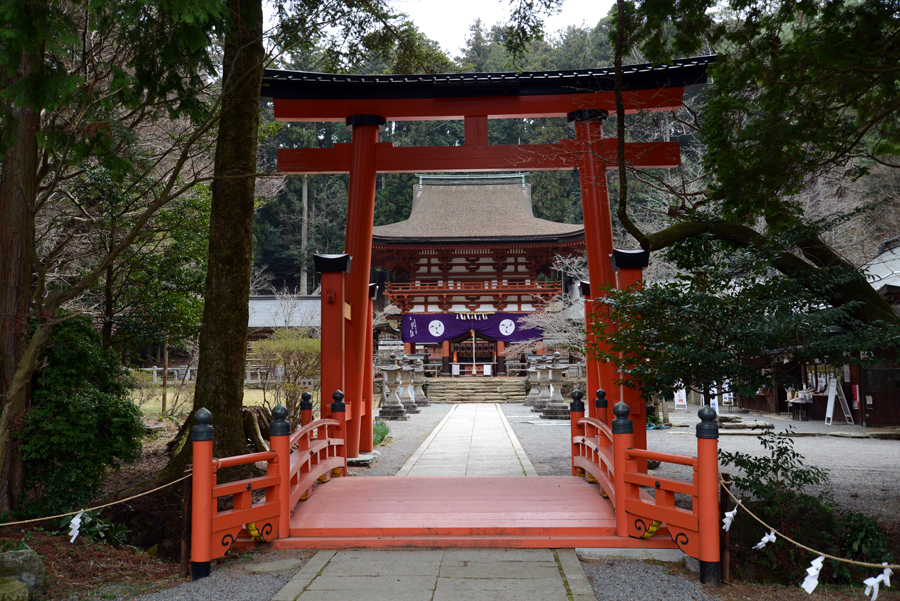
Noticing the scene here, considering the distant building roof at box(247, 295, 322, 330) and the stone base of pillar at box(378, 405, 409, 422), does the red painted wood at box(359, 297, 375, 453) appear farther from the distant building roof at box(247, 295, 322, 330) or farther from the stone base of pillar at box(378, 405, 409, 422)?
the distant building roof at box(247, 295, 322, 330)

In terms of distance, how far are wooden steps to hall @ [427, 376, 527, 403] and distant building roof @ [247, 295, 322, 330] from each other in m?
4.80

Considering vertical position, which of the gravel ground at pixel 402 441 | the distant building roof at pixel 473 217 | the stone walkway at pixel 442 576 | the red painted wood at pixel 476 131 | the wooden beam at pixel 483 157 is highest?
the distant building roof at pixel 473 217

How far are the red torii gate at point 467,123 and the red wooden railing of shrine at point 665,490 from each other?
2.78m

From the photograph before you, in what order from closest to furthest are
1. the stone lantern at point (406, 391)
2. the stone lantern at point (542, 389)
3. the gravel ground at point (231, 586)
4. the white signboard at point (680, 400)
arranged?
1. the gravel ground at point (231, 586)
2. the white signboard at point (680, 400)
3. the stone lantern at point (406, 391)
4. the stone lantern at point (542, 389)

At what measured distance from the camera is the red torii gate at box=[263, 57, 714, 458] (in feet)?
23.4

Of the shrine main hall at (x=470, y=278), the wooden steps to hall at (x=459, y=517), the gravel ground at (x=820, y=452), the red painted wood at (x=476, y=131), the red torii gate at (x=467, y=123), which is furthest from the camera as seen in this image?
the shrine main hall at (x=470, y=278)

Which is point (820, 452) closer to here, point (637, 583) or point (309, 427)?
point (637, 583)

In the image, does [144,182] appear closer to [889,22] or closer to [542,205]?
[889,22]

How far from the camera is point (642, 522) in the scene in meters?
3.98

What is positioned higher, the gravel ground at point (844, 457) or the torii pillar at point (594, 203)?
the torii pillar at point (594, 203)

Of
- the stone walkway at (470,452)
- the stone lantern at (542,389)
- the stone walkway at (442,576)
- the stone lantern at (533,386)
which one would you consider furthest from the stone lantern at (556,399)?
the stone walkway at (442,576)

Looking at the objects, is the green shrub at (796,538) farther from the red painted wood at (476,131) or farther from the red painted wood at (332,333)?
the red painted wood at (476,131)

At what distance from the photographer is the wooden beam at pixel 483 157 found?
7.25 metres

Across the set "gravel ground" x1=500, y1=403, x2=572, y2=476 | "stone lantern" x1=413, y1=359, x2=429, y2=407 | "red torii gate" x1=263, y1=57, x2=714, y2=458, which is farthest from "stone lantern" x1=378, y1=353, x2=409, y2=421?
"red torii gate" x1=263, y1=57, x2=714, y2=458
